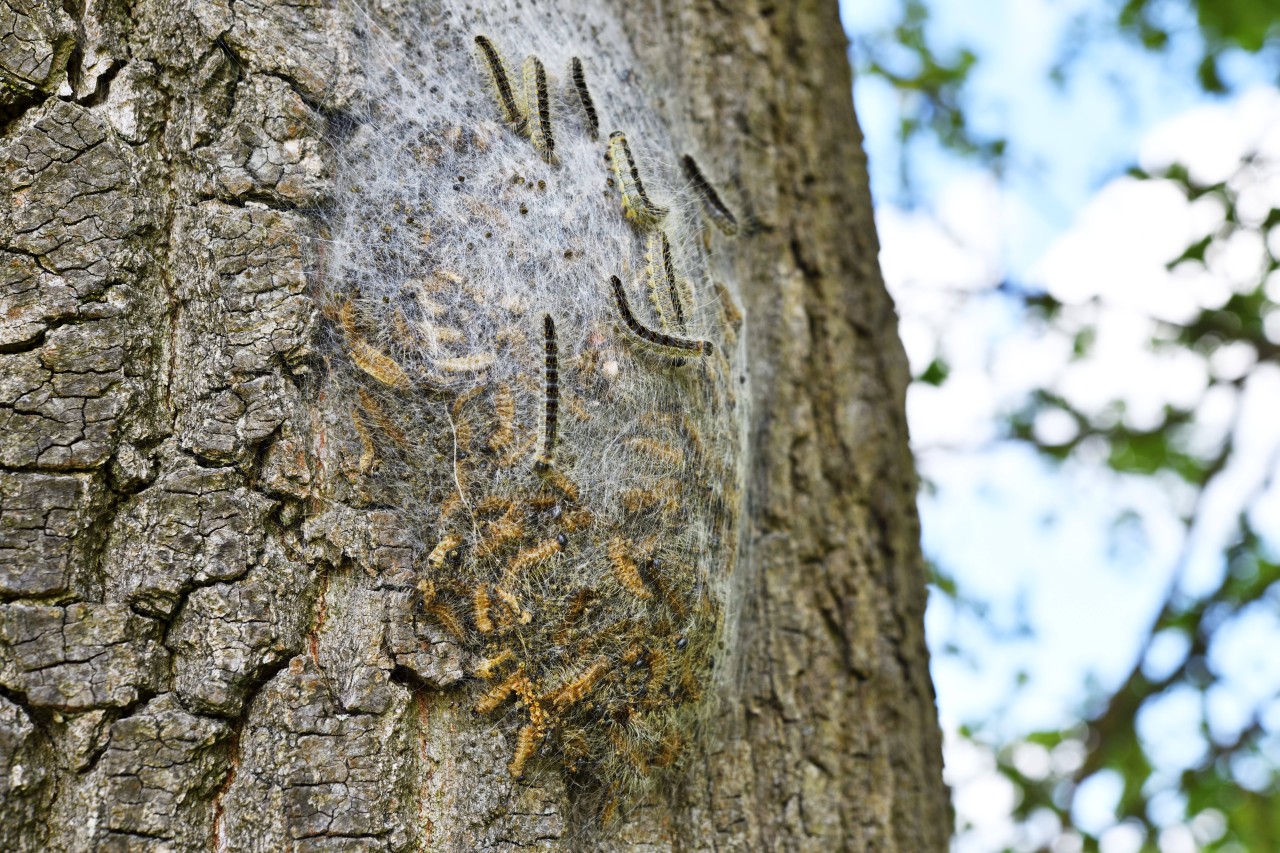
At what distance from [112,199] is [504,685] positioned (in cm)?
129

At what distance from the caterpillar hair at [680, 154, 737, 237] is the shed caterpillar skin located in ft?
0.71

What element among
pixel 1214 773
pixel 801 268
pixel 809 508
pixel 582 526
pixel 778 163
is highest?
pixel 778 163

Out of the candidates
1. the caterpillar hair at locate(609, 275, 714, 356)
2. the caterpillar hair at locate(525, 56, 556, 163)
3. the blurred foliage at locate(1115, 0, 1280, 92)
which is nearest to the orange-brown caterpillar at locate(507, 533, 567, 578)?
the caterpillar hair at locate(609, 275, 714, 356)

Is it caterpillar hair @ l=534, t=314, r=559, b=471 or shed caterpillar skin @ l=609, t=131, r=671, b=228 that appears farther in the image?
shed caterpillar skin @ l=609, t=131, r=671, b=228

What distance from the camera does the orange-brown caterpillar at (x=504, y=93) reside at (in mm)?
2422

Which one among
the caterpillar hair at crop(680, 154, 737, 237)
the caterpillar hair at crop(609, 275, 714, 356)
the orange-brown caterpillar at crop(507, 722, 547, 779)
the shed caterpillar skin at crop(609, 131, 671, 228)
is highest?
the caterpillar hair at crop(680, 154, 737, 237)

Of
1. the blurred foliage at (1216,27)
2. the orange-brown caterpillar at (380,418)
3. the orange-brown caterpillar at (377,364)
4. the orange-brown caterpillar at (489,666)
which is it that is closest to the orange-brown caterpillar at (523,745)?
the orange-brown caterpillar at (489,666)

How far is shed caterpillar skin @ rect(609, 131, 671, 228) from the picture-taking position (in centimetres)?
243

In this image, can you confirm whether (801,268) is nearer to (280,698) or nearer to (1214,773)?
(280,698)

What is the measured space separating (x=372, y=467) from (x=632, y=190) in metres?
0.92

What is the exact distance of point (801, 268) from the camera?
2.94 metres

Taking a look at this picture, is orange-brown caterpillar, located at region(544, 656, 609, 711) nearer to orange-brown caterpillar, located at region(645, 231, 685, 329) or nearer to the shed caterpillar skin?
orange-brown caterpillar, located at region(645, 231, 685, 329)

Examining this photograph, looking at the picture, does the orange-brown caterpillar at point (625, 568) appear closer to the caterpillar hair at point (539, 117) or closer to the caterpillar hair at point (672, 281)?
the caterpillar hair at point (672, 281)

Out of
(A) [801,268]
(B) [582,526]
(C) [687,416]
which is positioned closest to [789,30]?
(A) [801,268]
